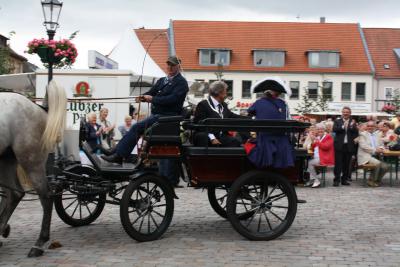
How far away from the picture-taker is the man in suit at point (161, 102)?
7.24 meters

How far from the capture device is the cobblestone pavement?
6145 mm

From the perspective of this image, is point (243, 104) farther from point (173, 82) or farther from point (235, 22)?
point (173, 82)

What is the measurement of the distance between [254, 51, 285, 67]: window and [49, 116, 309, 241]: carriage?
5041cm

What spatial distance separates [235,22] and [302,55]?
716 centimetres

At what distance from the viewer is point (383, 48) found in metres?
59.8

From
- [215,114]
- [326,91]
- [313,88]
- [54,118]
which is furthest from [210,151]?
[313,88]

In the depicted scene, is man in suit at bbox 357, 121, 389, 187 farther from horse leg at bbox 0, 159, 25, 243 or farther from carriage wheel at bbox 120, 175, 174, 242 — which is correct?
horse leg at bbox 0, 159, 25, 243

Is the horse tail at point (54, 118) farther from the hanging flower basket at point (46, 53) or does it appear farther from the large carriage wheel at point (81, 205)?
the hanging flower basket at point (46, 53)

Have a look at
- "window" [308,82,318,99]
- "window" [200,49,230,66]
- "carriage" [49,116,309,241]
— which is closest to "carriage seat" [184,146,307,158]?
"carriage" [49,116,309,241]

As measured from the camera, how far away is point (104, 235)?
7422 mm

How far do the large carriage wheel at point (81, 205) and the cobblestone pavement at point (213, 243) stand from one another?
4.6 inches

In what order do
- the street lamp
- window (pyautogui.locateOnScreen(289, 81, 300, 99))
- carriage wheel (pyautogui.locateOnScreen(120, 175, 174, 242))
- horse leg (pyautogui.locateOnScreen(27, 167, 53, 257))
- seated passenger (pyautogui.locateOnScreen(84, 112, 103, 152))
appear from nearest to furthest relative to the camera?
horse leg (pyautogui.locateOnScreen(27, 167, 53, 257)), carriage wheel (pyautogui.locateOnScreen(120, 175, 174, 242)), seated passenger (pyautogui.locateOnScreen(84, 112, 103, 152)), the street lamp, window (pyautogui.locateOnScreen(289, 81, 300, 99))

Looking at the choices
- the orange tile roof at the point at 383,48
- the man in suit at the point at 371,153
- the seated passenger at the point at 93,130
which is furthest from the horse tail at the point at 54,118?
the orange tile roof at the point at 383,48

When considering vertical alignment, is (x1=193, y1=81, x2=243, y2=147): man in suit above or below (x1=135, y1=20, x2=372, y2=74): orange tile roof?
below
